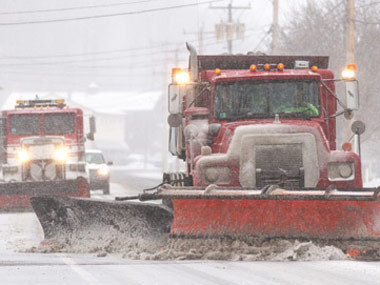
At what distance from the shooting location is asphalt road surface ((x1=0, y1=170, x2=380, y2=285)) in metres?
8.07

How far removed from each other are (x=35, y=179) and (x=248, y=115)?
1045 centimetres

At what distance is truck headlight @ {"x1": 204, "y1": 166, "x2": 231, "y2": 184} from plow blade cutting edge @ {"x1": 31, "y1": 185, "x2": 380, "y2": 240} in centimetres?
84

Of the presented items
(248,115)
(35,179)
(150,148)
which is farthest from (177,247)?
(150,148)

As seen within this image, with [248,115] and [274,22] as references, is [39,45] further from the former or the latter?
[248,115]

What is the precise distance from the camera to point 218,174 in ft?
34.8

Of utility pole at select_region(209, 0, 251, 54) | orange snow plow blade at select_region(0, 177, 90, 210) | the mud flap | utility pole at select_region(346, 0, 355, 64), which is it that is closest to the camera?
the mud flap

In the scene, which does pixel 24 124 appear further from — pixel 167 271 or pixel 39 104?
pixel 167 271

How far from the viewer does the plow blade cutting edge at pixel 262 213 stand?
9195 millimetres

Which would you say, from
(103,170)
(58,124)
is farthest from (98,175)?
(58,124)

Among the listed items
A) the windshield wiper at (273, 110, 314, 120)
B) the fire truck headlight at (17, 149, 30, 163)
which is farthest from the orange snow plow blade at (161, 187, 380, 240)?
the fire truck headlight at (17, 149, 30, 163)

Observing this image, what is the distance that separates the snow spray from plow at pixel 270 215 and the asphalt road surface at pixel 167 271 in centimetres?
31

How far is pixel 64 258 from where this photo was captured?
9.96 m

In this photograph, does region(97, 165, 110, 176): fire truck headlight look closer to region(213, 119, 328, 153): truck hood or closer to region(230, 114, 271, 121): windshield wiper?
region(213, 119, 328, 153): truck hood

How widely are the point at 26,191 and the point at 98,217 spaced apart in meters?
8.91
